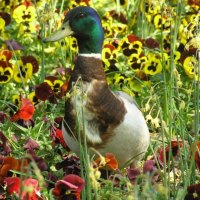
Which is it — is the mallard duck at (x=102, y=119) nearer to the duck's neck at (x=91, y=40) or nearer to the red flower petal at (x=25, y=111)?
the duck's neck at (x=91, y=40)

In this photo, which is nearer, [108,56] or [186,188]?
[186,188]

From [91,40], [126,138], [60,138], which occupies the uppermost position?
[91,40]

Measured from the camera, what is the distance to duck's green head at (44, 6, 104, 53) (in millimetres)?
4547

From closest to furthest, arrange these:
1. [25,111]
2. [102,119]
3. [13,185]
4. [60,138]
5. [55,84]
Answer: [13,185]
[102,119]
[60,138]
[25,111]
[55,84]

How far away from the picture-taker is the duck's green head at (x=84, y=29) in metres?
4.55

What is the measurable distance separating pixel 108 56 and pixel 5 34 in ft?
4.29

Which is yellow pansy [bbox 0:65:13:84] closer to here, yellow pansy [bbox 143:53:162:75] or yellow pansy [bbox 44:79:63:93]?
yellow pansy [bbox 44:79:63:93]

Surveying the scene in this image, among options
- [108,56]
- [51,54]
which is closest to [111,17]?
[51,54]

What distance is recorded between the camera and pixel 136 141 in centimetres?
427

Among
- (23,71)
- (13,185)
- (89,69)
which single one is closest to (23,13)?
(23,71)

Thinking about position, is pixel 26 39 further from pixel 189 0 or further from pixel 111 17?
pixel 189 0

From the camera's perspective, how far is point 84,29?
14.9ft

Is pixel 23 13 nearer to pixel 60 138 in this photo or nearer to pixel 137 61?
pixel 137 61

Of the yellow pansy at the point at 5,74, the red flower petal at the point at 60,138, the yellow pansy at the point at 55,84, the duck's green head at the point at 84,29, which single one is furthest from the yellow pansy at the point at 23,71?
the duck's green head at the point at 84,29
